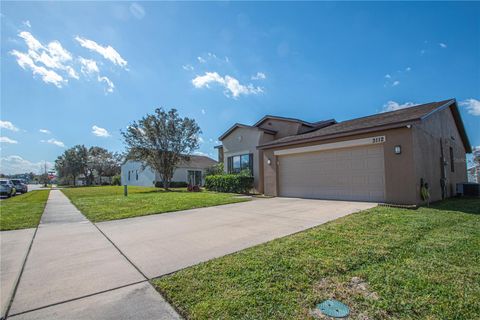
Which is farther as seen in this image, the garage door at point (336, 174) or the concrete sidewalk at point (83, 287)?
the garage door at point (336, 174)

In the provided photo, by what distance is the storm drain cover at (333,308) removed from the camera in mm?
2205

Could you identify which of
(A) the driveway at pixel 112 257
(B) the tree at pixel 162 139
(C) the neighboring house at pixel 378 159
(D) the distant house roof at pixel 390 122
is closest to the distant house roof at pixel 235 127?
(C) the neighboring house at pixel 378 159

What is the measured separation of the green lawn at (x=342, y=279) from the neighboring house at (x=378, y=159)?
14.9ft

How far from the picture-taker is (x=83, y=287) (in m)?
2.87

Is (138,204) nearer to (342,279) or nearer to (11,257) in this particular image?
(11,257)

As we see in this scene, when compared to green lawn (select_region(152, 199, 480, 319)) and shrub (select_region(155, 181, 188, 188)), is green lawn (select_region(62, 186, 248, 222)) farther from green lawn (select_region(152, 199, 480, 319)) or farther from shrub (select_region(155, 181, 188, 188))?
shrub (select_region(155, 181, 188, 188))

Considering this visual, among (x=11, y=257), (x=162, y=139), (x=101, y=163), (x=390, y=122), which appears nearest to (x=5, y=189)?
(x=162, y=139)

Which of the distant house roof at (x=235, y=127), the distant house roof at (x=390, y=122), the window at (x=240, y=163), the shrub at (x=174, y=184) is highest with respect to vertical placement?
the distant house roof at (x=235, y=127)

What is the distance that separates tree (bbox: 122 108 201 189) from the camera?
76.8ft

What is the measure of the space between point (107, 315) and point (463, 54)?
673 inches

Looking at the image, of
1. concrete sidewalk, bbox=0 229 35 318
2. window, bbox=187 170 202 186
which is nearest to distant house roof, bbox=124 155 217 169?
window, bbox=187 170 202 186

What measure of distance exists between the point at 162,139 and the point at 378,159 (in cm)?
1986

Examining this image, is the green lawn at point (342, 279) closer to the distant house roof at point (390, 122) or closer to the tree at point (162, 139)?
the distant house roof at point (390, 122)

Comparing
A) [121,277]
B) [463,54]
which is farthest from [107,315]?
[463,54]
